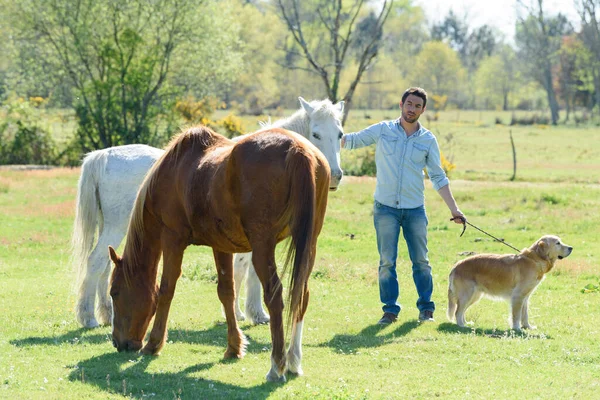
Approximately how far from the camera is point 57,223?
18.2 meters

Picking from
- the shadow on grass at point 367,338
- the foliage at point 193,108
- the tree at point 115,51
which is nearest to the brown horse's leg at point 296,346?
the shadow on grass at point 367,338

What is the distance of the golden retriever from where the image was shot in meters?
9.08

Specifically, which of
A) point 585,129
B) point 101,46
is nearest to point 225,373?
point 101,46

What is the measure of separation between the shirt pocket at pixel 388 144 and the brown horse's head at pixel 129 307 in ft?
10.5

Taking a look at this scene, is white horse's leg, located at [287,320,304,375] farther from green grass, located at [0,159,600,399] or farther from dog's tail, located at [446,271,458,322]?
dog's tail, located at [446,271,458,322]

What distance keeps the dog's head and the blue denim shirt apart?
125cm

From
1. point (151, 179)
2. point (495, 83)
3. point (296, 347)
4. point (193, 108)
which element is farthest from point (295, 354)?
point (495, 83)

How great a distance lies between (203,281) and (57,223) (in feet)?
23.2

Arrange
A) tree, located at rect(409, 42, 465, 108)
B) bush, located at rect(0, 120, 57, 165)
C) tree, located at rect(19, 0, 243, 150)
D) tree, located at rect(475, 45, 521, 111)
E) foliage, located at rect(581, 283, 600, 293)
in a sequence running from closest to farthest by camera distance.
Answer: foliage, located at rect(581, 283, 600, 293) → tree, located at rect(19, 0, 243, 150) → bush, located at rect(0, 120, 57, 165) → tree, located at rect(409, 42, 465, 108) → tree, located at rect(475, 45, 521, 111)

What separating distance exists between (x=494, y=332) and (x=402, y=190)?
72.0 inches

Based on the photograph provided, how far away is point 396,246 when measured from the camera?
30.8 ft

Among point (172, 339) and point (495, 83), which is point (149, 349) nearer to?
point (172, 339)

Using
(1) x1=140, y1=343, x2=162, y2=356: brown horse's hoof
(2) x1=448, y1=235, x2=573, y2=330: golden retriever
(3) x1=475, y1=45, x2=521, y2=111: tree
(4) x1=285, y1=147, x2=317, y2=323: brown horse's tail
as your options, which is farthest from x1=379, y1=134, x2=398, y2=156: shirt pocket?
(3) x1=475, y1=45, x2=521, y2=111: tree

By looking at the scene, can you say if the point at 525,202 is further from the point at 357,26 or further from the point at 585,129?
the point at 357,26
